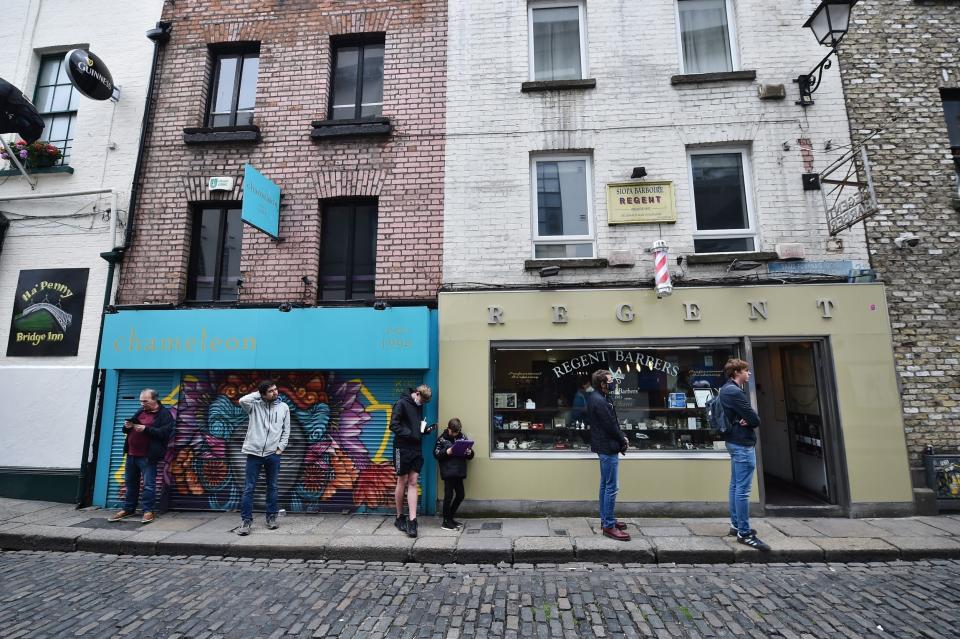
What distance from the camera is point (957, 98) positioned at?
23.3 feet

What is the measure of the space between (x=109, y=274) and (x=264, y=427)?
421cm

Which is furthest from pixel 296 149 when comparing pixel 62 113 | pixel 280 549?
pixel 280 549

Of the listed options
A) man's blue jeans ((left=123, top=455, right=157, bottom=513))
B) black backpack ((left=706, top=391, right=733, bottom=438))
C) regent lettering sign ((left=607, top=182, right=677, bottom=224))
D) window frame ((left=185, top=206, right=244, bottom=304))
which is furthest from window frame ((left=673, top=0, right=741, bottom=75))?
man's blue jeans ((left=123, top=455, right=157, bottom=513))

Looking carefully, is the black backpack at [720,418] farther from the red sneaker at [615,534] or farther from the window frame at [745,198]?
the window frame at [745,198]

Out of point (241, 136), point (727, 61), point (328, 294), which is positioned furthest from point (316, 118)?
point (727, 61)

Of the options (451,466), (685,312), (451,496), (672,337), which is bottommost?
(451,496)

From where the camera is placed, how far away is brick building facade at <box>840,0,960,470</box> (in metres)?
6.27

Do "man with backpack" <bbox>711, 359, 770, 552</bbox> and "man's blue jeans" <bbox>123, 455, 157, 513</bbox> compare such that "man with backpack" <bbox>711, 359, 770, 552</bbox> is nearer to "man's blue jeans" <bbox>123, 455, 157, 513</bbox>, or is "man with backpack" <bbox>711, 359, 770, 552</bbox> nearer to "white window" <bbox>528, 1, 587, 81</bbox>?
"white window" <bbox>528, 1, 587, 81</bbox>

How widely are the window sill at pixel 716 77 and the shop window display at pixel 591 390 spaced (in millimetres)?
4372

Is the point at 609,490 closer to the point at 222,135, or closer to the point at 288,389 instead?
the point at 288,389

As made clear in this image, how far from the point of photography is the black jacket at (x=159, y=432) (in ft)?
20.8

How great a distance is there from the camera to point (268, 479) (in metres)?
6.11

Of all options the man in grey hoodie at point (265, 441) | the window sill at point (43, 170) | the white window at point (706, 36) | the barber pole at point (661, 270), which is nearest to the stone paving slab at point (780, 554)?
the barber pole at point (661, 270)

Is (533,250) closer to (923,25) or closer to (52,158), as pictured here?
(923,25)
